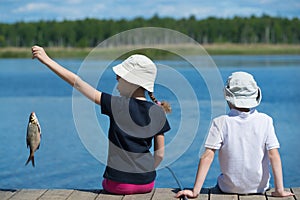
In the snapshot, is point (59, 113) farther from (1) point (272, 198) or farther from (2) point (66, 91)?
(1) point (272, 198)

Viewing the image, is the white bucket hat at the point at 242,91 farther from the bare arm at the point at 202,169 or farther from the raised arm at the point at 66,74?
the raised arm at the point at 66,74

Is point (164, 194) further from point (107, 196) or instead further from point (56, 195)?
point (56, 195)

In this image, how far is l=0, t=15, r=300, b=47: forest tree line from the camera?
169ft

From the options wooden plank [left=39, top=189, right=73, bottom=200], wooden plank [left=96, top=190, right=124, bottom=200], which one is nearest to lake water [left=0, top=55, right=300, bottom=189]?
wooden plank [left=96, top=190, right=124, bottom=200]

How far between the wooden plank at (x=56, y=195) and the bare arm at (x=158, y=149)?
0.55 meters

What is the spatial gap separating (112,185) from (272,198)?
922 mm

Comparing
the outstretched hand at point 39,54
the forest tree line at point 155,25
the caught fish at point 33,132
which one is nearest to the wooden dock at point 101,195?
the caught fish at point 33,132

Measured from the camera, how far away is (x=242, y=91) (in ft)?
12.3

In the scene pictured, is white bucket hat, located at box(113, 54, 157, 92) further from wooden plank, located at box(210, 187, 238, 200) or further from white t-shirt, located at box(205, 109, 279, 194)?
wooden plank, located at box(210, 187, 238, 200)

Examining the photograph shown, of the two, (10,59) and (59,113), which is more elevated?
(59,113)

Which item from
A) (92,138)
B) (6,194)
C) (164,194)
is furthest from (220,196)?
(92,138)

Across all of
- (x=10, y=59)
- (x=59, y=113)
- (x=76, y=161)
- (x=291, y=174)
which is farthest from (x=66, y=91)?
(x=10, y=59)

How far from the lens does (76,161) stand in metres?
8.85

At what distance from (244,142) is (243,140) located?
0.04ft
